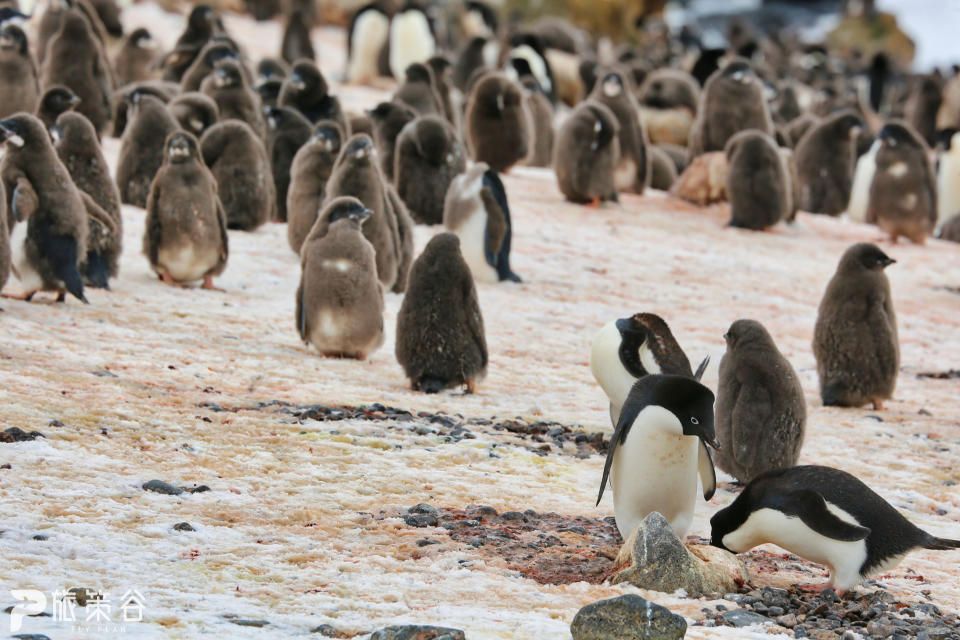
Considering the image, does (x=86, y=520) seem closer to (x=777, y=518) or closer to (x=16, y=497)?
(x=16, y=497)

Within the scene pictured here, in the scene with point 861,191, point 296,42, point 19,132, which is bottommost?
point 861,191

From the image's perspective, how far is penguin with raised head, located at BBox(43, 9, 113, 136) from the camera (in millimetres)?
12469

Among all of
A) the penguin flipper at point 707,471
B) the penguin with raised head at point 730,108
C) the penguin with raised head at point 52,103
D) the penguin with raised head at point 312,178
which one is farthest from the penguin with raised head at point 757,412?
the penguin with raised head at point 730,108

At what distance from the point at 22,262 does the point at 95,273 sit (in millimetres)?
784

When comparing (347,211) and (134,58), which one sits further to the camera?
(134,58)

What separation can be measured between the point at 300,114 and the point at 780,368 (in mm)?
6324

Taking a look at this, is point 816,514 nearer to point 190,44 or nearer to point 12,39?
point 12,39

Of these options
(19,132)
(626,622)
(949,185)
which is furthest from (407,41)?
(626,622)

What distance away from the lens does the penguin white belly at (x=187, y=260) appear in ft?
26.7

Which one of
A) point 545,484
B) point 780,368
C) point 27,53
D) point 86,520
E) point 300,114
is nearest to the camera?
point 86,520

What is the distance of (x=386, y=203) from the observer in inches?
340

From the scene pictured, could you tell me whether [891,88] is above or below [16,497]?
above

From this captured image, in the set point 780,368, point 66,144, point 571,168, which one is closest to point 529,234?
point 571,168

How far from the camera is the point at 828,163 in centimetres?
1520
